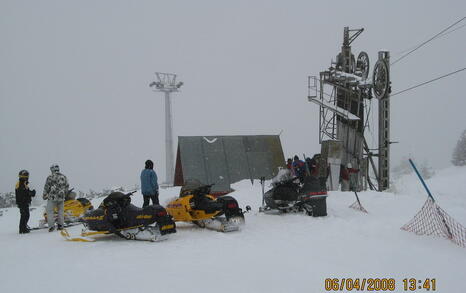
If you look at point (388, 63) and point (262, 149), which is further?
point (262, 149)

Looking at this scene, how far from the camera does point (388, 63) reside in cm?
1781

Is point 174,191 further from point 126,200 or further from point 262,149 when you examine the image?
point 126,200

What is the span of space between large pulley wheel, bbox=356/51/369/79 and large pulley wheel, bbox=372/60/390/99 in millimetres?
2173

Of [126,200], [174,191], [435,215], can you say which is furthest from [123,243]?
[174,191]

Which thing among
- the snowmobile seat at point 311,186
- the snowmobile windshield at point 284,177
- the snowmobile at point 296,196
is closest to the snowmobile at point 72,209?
the snowmobile at point 296,196

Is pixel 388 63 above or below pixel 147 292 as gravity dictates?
above

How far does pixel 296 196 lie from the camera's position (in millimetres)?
10820

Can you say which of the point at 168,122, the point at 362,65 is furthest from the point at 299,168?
the point at 168,122

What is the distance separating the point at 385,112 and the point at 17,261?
16590 mm

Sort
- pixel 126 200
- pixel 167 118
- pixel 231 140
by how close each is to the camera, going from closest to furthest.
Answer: pixel 126 200 → pixel 231 140 → pixel 167 118

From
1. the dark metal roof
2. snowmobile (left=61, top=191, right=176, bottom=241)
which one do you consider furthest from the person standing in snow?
the dark metal roof

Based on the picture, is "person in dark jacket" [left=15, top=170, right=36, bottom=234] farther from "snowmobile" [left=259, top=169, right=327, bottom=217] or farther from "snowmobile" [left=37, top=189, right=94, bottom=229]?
"snowmobile" [left=259, top=169, right=327, bottom=217]

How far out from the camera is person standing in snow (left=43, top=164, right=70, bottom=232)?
10.5 m

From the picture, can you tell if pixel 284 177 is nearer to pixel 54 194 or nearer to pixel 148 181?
pixel 148 181
